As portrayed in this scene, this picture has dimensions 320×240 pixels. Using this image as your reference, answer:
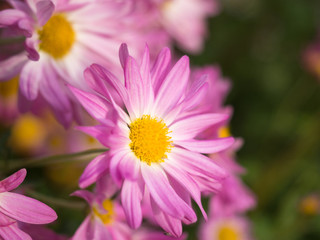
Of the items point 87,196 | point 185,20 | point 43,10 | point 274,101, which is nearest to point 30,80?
point 43,10

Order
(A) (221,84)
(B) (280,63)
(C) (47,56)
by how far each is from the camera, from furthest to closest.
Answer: (B) (280,63), (A) (221,84), (C) (47,56)

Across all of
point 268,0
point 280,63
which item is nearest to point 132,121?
point 280,63

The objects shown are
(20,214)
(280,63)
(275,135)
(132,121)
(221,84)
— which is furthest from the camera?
(280,63)

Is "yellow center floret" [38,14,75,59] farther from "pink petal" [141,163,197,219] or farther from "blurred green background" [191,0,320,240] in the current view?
"blurred green background" [191,0,320,240]

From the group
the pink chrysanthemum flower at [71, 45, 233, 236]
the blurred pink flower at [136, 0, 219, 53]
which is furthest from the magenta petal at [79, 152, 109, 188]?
the blurred pink flower at [136, 0, 219, 53]

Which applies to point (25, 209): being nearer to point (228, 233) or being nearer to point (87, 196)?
point (87, 196)

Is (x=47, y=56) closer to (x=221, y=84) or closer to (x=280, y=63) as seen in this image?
(x=221, y=84)
